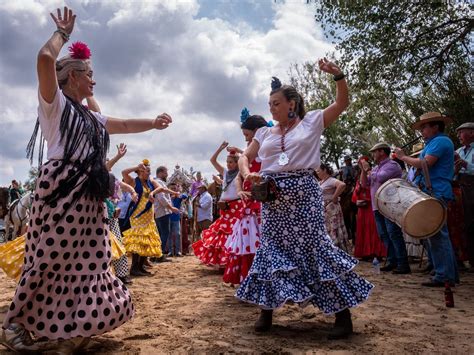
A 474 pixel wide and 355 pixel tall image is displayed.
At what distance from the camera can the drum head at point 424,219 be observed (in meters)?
4.26

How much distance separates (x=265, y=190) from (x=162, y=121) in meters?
0.90

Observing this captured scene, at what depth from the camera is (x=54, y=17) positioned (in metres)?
2.68

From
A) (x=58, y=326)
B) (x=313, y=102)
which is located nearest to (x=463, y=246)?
(x=58, y=326)

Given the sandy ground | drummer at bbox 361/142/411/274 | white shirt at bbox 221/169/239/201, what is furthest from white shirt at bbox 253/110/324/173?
drummer at bbox 361/142/411/274

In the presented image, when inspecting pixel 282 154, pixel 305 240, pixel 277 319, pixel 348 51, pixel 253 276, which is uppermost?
pixel 348 51

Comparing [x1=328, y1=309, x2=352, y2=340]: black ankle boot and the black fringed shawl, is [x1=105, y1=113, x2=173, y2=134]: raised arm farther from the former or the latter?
[x1=328, y1=309, x2=352, y2=340]: black ankle boot

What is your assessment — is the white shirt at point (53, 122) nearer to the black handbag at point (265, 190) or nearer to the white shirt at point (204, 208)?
the black handbag at point (265, 190)

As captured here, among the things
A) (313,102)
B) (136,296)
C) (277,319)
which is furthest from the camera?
(313,102)

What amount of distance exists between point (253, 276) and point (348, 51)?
8901mm

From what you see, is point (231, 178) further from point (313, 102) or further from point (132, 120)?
point (313, 102)

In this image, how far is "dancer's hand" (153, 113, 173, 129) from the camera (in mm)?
3111

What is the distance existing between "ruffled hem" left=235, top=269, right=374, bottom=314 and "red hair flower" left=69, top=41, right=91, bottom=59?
2.04 m

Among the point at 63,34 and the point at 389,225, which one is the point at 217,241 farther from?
the point at 63,34

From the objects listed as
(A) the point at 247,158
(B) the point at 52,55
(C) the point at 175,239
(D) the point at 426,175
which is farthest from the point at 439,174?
(C) the point at 175,239
